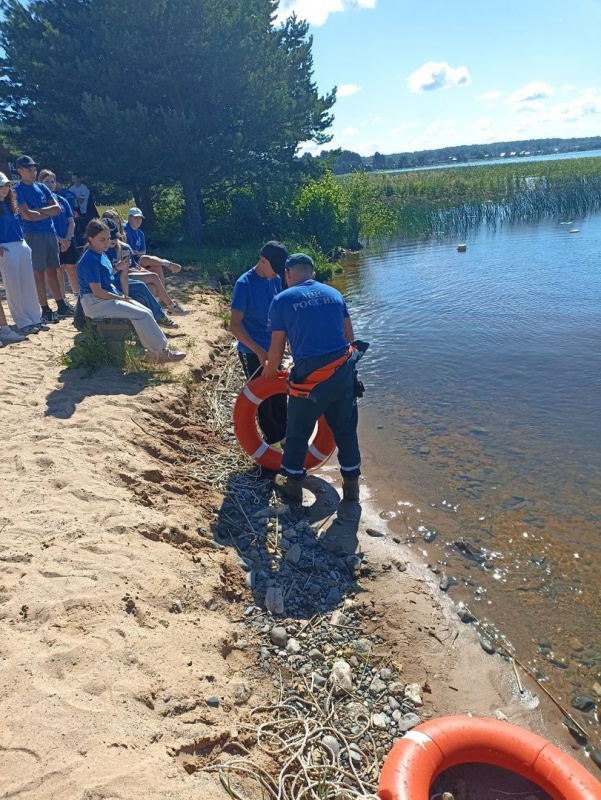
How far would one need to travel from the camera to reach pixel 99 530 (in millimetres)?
3627

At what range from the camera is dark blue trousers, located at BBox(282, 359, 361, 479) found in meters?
4.36

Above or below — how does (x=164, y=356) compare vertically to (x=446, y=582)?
above

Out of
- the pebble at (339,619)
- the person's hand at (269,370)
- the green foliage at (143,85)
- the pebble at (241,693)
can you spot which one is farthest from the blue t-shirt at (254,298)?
the green foliage at (143,85)

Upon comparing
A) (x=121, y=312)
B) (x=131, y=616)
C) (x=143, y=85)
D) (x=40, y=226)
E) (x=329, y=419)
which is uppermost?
(x=143, y=85)

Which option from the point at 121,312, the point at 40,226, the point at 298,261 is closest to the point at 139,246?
the point at 40,226

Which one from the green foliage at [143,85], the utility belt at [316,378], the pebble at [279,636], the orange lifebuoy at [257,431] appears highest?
the green foliage at [143,85]

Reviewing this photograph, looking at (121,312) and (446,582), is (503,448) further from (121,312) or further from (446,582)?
(121,312)

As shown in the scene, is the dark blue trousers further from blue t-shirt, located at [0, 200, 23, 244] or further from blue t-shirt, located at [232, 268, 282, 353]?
blue t-shirt, located at [0, 200, 23, 244]

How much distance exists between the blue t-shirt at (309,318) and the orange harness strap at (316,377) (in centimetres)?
10

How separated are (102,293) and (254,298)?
2.18 m

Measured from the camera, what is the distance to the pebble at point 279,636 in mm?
3322

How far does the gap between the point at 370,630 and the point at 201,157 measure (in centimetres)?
1385

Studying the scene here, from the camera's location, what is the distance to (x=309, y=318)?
418 cm

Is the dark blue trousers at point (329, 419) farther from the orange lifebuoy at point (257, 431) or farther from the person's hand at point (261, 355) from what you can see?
the person's hand at point (261, 355)
